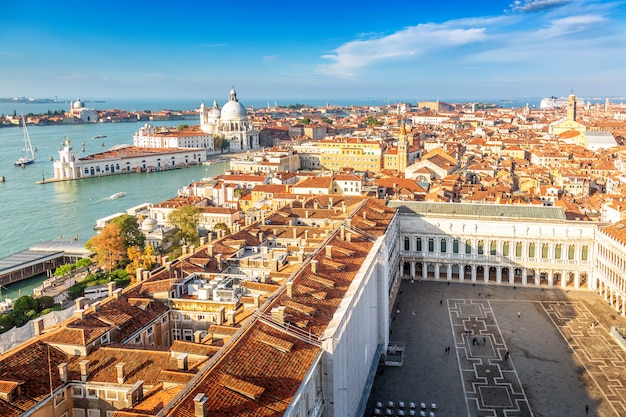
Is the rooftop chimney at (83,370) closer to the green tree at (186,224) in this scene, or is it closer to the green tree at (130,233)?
the green tree at (130,233)

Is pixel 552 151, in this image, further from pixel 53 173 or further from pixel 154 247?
pixel 53 173

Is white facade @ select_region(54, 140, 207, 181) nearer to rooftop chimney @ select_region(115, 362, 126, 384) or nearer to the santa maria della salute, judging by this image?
the santa maria della salute

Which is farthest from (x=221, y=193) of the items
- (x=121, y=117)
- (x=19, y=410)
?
(x=121, y=117)

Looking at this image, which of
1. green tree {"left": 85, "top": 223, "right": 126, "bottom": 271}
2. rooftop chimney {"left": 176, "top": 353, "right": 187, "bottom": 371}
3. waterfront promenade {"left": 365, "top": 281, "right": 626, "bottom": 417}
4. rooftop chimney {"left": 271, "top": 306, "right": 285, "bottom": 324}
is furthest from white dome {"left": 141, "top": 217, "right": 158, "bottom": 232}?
rooftop chimney {"left": 176, "top": 353, "right": 187, "bottom": 371}

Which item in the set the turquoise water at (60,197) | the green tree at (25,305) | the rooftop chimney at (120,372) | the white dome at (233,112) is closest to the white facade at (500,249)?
the green tree at (25,305)

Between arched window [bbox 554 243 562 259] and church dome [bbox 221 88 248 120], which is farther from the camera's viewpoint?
church dome [bbox 221 88 248 120]

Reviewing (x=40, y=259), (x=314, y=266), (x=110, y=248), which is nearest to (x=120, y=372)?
(x=314, y=266)
